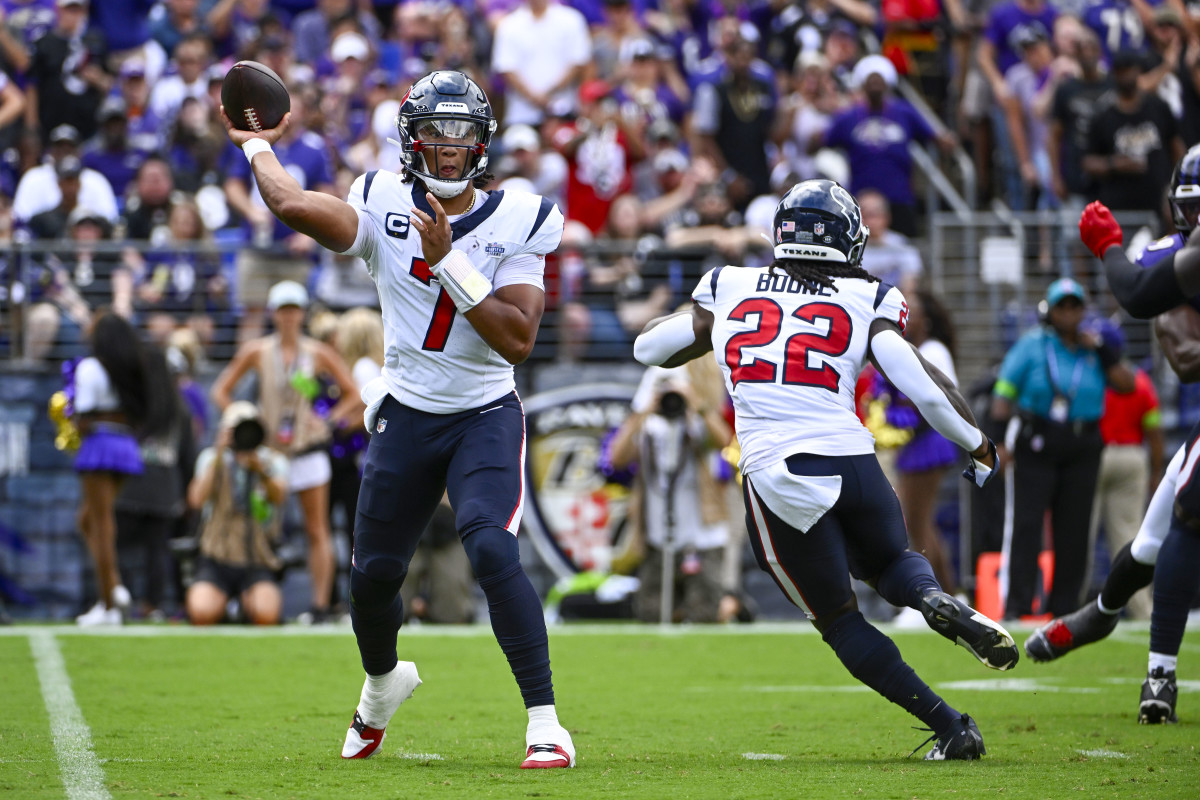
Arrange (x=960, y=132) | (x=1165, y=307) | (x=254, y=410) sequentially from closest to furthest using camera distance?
(x=1165, y=307) → (x=254, y=410) → (x=960, y=132)

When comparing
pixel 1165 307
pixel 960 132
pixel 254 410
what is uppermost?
pixel 960 132

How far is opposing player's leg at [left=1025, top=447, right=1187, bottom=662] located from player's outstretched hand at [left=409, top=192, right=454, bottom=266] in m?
2.94

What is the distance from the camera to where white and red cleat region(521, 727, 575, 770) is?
4777 millimetres

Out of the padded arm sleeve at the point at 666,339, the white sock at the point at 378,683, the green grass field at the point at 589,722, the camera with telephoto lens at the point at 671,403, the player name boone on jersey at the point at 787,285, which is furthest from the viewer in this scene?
the camera with telephoto lens at the point at 671,403

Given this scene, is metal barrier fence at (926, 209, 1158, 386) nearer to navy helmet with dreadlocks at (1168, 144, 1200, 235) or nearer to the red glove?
navy helmet with dreadlocks at (1168, 144, 1200, 235)

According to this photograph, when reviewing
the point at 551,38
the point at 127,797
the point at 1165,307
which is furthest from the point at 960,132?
the point at 127,797

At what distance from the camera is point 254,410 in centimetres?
1048

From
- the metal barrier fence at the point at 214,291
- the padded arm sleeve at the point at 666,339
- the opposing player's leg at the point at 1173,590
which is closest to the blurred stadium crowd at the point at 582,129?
the metal barrier fence at the point at 214,291

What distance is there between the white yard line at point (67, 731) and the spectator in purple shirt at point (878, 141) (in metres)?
7.61

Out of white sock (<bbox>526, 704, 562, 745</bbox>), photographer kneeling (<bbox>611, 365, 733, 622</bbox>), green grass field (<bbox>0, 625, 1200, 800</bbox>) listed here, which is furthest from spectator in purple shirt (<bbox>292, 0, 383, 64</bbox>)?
white sock (<bbox>526, 704, 562, 745</bbox>)

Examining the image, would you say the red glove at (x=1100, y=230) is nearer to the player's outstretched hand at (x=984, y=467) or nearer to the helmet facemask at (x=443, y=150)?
the player's outstretched hand at (x=984, y=467)

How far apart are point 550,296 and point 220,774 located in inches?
320

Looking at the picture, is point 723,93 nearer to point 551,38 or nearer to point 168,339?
point 551,38

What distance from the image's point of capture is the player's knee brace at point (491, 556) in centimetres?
482
